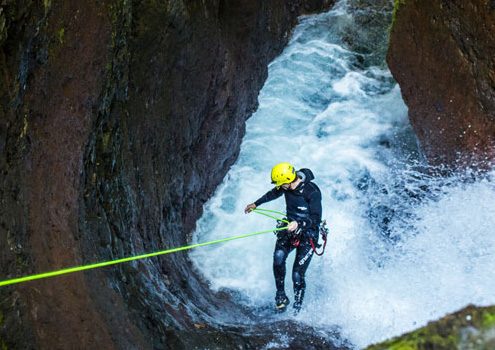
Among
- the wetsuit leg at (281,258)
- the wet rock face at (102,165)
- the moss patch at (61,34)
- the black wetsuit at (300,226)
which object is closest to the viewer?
the wet rock face at (102,165)

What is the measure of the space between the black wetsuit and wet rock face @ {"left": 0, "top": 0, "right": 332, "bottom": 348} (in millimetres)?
982

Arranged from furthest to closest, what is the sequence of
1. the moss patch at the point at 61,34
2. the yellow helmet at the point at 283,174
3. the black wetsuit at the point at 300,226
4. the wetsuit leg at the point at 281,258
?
the wetsuit leg at the point at 281,258
the black wetsuit at the point at 300,226
the yellow helmet at the point at 283,174
the moss patch at the point at 61,34

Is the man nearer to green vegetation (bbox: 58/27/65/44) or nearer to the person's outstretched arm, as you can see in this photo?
the person's outstretched arm

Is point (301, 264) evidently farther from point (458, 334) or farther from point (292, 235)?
point (458, 334)

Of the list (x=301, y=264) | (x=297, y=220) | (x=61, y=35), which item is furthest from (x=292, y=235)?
(x=61, y=35)

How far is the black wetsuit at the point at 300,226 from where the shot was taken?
701 cm

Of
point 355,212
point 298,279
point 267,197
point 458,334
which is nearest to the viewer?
point 458,334

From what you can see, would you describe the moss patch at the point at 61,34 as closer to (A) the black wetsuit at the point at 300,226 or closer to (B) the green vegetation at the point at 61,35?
(B) the green vegetation at the point at 61,35

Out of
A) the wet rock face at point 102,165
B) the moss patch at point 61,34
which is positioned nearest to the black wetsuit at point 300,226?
the wet rock face at point 102,165

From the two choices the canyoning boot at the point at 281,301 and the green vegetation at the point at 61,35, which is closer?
the green vegetation at the point at 61,35

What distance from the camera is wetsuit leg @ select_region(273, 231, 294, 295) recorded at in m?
7.14

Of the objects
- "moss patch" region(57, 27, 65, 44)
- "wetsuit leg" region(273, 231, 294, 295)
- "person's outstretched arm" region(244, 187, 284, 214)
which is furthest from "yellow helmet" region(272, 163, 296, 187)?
"moss patch" region(57, 27, 65, 44)

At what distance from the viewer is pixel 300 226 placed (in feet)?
22.6

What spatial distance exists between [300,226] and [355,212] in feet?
8.71
